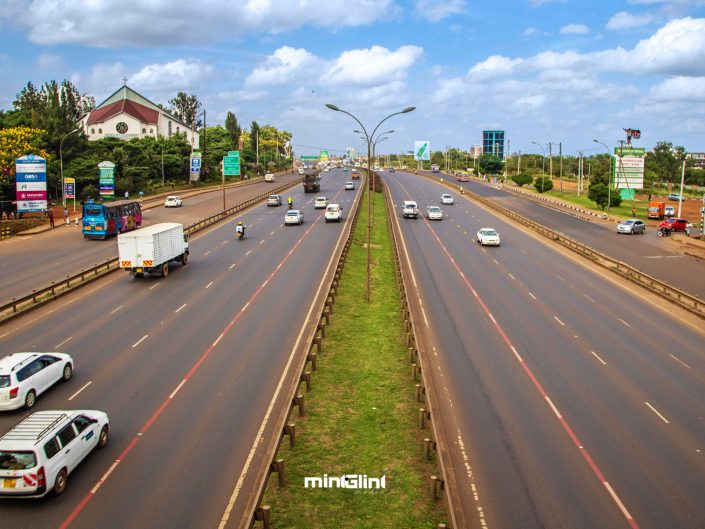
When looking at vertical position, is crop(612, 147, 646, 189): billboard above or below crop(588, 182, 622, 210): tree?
above

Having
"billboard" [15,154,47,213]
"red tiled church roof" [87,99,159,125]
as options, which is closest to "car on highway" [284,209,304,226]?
"billboard" [15,154,47,213]

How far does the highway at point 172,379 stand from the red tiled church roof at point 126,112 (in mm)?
95011

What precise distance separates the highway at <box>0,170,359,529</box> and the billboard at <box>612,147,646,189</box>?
68145mm

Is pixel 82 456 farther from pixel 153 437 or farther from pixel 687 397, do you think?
pixel 687 397

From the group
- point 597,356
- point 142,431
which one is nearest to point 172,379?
point 142,431

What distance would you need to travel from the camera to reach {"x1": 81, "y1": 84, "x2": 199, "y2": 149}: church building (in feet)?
412

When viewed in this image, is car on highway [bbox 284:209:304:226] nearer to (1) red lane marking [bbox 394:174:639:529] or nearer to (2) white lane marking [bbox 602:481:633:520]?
(1) red lane marking [bbox 394:174:639:529]

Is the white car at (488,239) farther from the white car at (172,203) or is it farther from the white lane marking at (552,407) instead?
the white car at (172,203)

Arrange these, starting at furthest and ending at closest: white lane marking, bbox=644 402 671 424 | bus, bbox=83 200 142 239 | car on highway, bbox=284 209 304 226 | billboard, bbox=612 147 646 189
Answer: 1. billboard, bbox=612 147 646 189
2. car on highway, bbox=284 209 304 226
3. bus, bbox=83 200 142 239
4. white lane marking, bbox=644 402 671 424

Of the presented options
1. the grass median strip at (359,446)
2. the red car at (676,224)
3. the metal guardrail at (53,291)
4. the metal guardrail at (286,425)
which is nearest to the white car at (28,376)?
the metal guardrail at (286,425)

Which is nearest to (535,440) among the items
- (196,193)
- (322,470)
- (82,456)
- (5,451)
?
(322,470)

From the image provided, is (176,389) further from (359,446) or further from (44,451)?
(359,446)

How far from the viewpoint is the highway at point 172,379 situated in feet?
45.9

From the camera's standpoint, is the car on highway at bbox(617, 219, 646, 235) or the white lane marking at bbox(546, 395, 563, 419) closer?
the white lane marking at bbox(546, 395, 563, 419)
